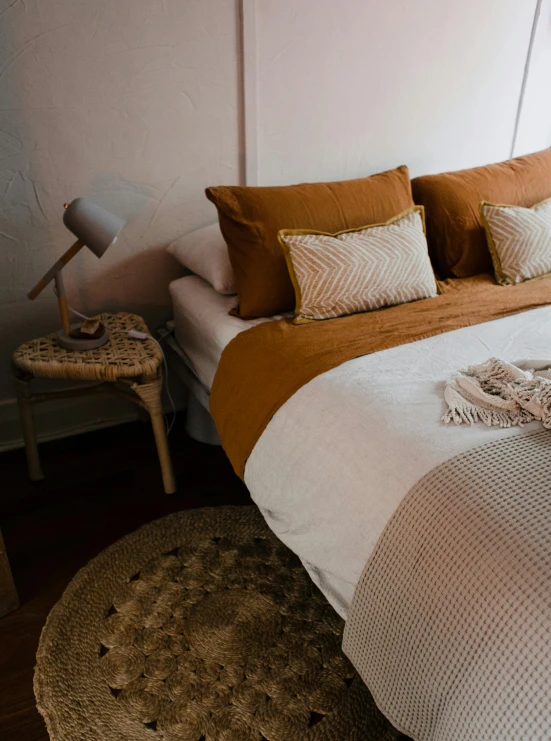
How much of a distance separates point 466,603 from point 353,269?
1.04 m

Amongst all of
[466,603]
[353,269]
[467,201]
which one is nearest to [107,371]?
[353,269]

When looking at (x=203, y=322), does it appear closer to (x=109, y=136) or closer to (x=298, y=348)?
(x=298, y=348)

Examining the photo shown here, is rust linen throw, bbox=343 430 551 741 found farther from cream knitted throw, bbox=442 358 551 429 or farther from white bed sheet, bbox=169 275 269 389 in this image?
white bed sheet, bbox=169 275 269 389

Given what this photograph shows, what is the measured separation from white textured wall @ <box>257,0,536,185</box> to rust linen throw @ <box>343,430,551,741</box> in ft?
4.86

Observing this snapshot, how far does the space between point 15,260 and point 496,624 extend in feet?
5.69

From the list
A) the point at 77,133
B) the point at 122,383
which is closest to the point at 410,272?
the point at 122,383

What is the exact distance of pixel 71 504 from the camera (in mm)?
1950

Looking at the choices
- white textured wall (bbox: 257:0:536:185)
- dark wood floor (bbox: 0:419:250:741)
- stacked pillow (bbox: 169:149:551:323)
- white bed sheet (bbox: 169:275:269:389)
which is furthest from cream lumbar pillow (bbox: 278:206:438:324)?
dark wood floor (bbox: 0:419:250:741)

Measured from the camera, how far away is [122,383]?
78.0 inches

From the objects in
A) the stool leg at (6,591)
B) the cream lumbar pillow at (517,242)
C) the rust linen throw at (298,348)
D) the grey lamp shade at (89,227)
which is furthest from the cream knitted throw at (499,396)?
the stool leg at (6,591)

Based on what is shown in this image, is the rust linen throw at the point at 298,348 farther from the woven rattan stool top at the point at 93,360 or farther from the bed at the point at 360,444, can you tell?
the woven rattan stool top at the point at 93,360

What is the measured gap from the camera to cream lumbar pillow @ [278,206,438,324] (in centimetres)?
178

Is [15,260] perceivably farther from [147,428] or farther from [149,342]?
[147,428]

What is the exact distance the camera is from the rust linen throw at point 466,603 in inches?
36.5
